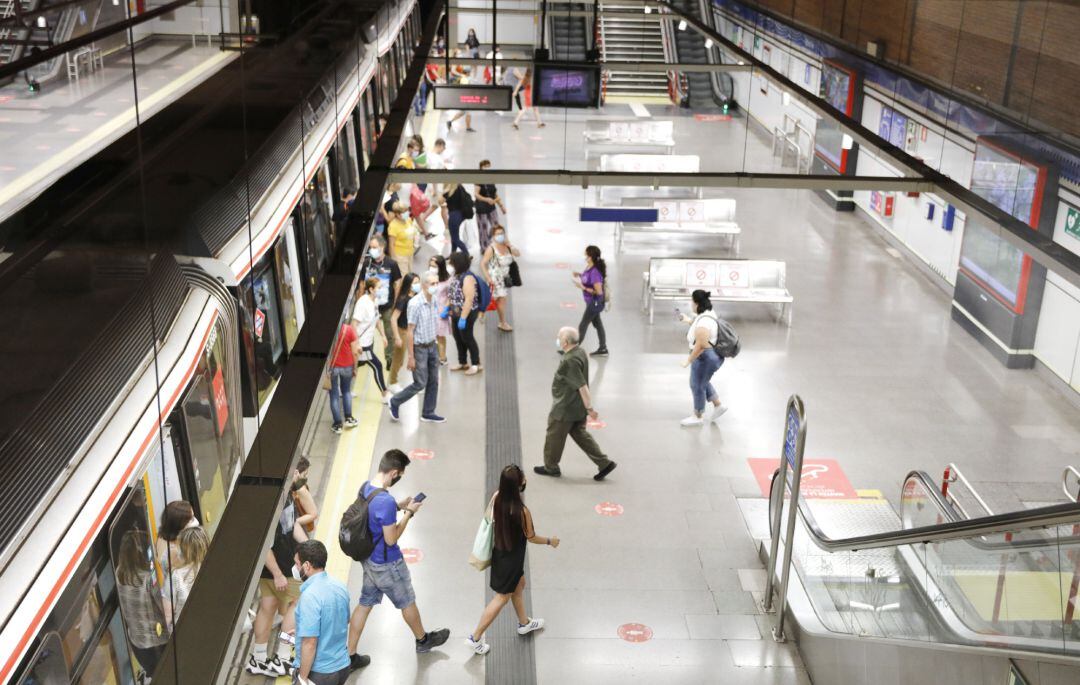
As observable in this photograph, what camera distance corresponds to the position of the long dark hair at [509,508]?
23.7 ft

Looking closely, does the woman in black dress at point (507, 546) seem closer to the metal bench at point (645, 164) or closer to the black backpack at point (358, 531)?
the black backpack at point (358, 531)

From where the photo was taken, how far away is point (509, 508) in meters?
7.23

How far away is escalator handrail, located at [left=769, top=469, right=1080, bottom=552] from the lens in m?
4.52

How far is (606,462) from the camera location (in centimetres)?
984

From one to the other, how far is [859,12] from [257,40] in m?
12.1

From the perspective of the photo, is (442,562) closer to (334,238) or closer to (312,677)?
(312,677)

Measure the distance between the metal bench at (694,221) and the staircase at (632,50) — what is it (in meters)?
13.8

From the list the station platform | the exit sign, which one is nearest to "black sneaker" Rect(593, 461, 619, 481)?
the station platform

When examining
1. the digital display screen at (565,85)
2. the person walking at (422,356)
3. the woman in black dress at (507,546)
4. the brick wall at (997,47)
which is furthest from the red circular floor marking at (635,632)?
the digital display screen at (565,85)

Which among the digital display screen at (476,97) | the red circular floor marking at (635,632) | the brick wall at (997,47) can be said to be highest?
the brick wall at (997,47)

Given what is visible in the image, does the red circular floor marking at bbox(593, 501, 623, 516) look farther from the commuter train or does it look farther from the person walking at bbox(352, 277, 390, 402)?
the commuter train

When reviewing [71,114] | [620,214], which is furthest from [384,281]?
[71,114]

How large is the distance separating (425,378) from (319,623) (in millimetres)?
4693

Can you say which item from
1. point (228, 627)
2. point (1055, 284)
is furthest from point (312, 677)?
point (1055, 284)
